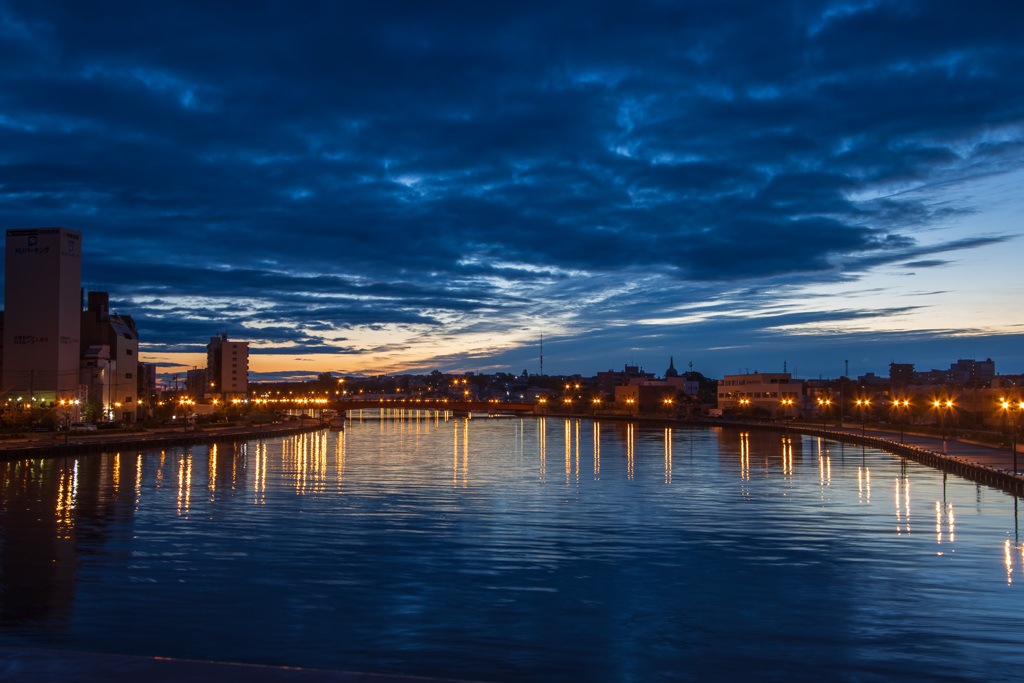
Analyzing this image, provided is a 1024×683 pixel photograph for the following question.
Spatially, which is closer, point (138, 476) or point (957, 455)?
point (138, 476)

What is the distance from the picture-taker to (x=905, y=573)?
902 inches

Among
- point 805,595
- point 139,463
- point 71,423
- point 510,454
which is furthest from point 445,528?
point 71,423

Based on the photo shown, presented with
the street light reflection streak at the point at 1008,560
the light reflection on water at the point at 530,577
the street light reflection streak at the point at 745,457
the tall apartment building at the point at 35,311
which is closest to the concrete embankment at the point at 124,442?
the tall apartment building at the point at 35,311

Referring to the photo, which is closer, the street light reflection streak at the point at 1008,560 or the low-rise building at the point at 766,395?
the street light reflection streak at the point at 1008,560

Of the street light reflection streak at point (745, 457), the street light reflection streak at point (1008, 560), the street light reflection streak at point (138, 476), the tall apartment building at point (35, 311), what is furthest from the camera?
the tall apartment building at point (35, 311)

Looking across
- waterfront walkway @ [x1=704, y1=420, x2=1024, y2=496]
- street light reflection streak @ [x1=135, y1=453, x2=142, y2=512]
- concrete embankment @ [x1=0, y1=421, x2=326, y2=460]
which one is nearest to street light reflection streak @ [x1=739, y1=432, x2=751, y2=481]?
waterfront walkway @ [x1=704, y1=420, x2=1024, y2=496]

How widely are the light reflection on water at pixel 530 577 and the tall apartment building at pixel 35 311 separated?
60296 millimetres

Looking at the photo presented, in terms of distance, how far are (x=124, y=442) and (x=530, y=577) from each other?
69782 millimetres

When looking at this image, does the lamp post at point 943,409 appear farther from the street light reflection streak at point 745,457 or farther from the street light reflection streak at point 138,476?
the street light reflection streak at point 138,476

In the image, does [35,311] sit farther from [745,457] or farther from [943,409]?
[943,409]

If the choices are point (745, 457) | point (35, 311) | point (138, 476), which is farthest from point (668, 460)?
point (35, 311)

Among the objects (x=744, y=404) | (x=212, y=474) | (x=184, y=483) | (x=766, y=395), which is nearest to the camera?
(x=184, y=483)

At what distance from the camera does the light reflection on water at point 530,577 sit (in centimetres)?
1563

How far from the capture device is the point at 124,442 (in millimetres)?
79125
